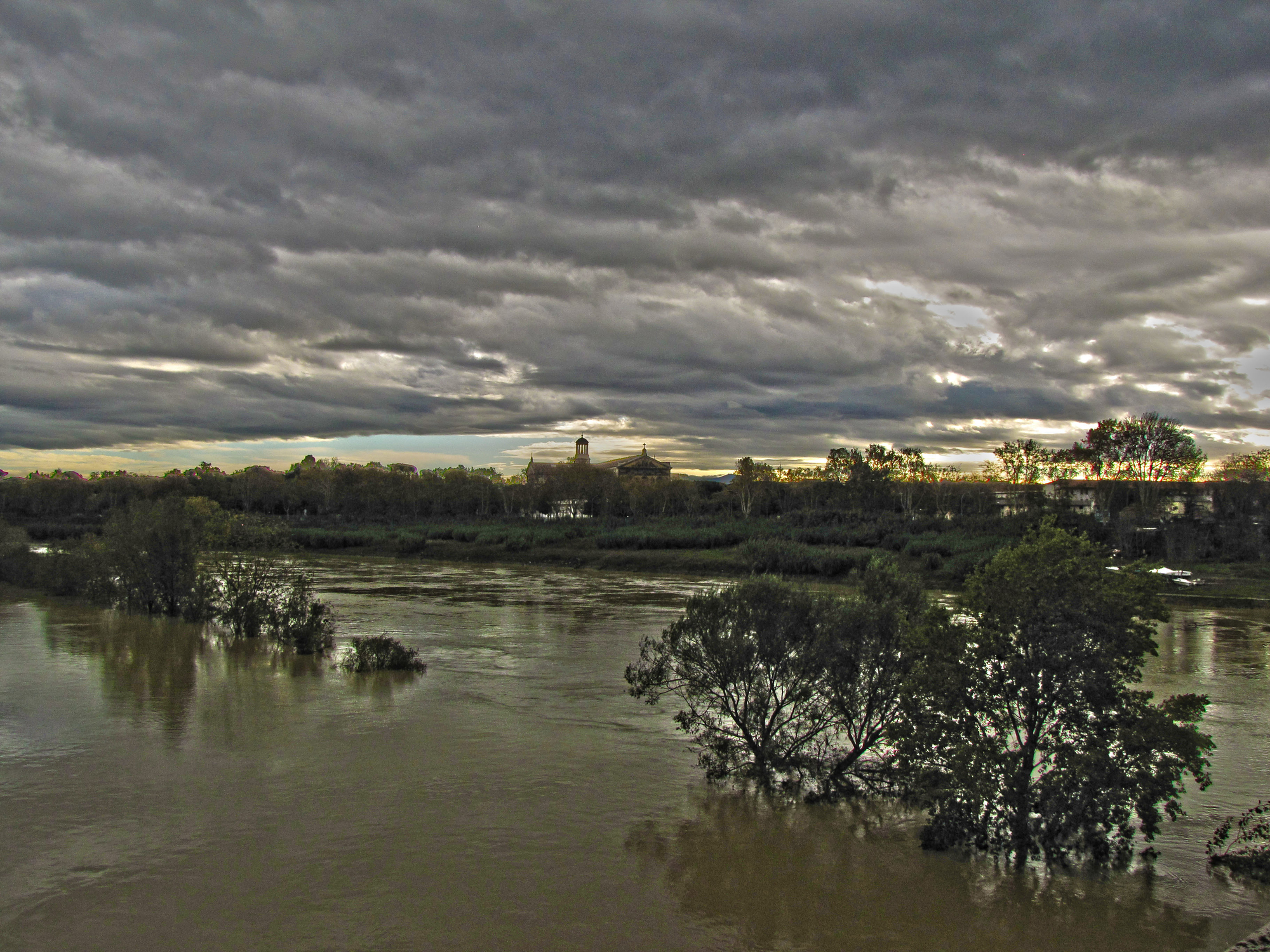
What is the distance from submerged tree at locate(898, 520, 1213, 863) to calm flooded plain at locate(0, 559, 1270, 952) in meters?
0.64

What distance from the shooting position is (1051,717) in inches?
305

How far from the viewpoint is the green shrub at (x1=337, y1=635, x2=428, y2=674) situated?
1762cm

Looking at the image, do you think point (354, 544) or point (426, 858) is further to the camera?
point (354, 544)

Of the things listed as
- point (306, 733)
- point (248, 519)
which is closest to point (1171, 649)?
point (306, 733)

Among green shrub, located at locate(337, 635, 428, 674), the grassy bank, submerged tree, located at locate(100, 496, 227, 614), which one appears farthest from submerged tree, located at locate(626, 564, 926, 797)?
the grassy bank

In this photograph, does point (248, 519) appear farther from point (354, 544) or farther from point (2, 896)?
point (354, 544)

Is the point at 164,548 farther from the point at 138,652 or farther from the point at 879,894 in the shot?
the point at 879,894

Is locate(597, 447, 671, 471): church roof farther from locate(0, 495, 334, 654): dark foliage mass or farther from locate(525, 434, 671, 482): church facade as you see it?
locate(0, 495, 334, 654): dark foliage mass

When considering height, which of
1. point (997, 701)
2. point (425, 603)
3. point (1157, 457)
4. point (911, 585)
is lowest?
point (425, 603)

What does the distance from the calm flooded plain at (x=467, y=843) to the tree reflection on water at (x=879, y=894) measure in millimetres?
27

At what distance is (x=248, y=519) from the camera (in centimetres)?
2536

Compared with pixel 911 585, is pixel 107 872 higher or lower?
lower

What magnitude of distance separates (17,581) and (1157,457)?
239ft

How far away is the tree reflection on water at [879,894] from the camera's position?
697 cm
